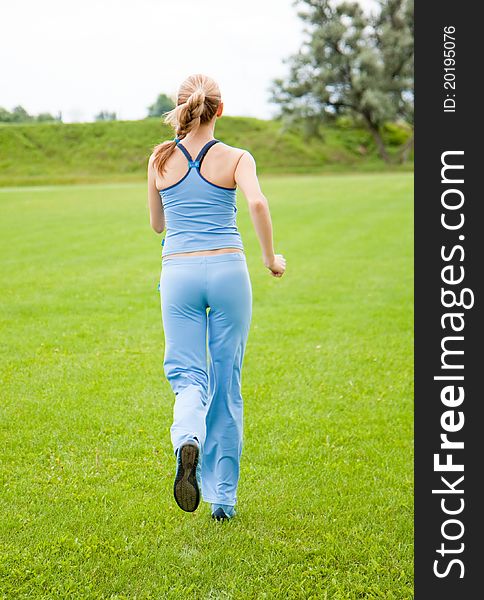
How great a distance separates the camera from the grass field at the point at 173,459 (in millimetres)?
3797

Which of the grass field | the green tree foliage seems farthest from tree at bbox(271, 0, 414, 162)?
the grass field

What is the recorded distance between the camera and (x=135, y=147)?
7131 cm

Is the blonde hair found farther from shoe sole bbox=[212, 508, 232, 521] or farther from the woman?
shoe sole bbox=[212, 508, 232, 521]

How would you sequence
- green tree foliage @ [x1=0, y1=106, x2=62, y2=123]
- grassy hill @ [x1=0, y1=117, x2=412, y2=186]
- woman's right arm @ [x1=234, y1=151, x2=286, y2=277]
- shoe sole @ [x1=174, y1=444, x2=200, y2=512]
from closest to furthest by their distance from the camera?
shoe sole @ [x1=174, y1=444, x2=200, y2=512] → woman's right arm @ [x1=234, y1=151, x2=286, y2=277] → grassy hill @ [x1=0, y1=117, x2=412, y2=186] → green tree foliage @ [x1=0, y1=106, x2=62, y2=123]

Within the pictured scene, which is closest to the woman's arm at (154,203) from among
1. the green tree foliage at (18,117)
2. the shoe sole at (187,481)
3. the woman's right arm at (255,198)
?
the woman's right arm at (255,198)

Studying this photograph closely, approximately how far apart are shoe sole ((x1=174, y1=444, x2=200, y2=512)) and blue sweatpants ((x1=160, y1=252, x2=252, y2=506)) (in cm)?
12

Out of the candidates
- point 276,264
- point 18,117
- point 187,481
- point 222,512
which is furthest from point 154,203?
point 18,117

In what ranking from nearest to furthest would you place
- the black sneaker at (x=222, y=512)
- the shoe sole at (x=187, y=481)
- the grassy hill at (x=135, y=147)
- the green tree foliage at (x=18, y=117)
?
1. the shoe sole at (x=187, y=481)
2. the black sneaker at (x=222, y=512)
3. the grassy hill at (x=135, y=147)
4. the green tree foliage at (x=18, y=117)

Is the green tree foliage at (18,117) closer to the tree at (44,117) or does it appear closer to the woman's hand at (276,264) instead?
the tree at (44,117)

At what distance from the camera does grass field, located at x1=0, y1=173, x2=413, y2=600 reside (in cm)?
380

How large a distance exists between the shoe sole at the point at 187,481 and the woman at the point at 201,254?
57mm

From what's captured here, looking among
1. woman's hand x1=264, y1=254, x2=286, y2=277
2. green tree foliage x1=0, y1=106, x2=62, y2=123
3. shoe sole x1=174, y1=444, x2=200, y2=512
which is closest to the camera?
shoe sole x1=174, y1=444, x2=200, y2=512

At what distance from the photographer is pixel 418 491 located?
3.30 meters

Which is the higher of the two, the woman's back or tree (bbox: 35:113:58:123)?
tree (bbox: 35:113:58:123)
